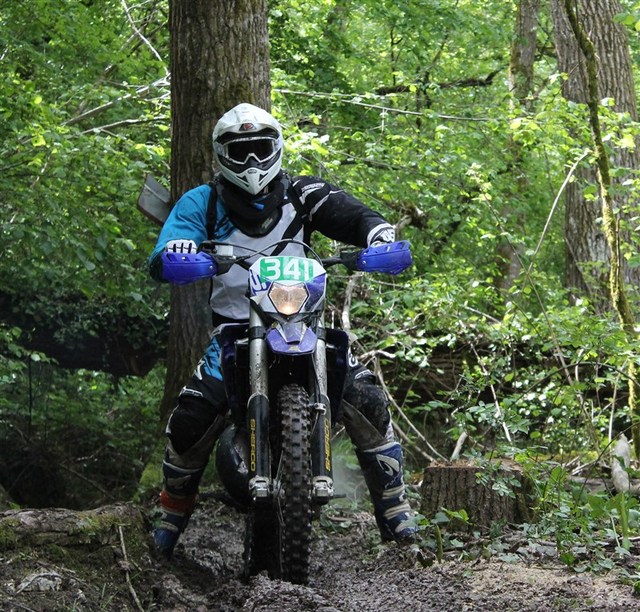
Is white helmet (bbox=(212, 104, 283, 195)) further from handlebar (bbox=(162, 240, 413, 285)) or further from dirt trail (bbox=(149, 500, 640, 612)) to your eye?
dirt trail (bbox=(149, 500, 640, 612))

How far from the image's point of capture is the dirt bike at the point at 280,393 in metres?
3.88

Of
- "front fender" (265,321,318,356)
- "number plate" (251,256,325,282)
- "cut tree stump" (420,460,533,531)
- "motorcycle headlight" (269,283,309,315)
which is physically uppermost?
"number plate" (251,256,325,282)

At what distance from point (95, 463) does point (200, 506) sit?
13.3ft

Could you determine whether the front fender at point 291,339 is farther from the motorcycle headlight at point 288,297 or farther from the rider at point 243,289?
the rider at point 243,289

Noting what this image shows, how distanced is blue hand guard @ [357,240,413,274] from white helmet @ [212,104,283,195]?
2.22 ft

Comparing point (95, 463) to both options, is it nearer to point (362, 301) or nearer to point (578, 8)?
point (362, 301)

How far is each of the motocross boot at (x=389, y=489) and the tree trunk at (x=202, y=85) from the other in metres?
2.15

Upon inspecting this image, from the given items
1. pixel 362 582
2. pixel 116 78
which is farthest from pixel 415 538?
pixel 116 78

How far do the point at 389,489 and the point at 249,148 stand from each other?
69.8 inches

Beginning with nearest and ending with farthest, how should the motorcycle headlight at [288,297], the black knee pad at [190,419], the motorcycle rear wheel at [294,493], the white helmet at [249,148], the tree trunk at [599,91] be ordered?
the motorcycle rear wheel at [294,493]
the motorcycle headlight at [288,297]
the black knee pad at [190,419]
the white helmet at [249,148]
the tree trunk at [599,91]

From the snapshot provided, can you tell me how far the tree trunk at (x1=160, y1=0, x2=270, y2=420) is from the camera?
6566 millimetres

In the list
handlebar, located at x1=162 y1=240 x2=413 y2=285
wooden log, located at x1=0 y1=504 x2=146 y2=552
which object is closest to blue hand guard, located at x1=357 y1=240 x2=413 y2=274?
handlebar, located at x1=162 y1=240 x2=413 y2=285

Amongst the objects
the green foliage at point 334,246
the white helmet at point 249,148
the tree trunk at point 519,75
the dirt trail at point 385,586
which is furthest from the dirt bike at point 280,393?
the tree trunk at point 519,75

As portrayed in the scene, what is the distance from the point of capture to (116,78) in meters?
11.8
